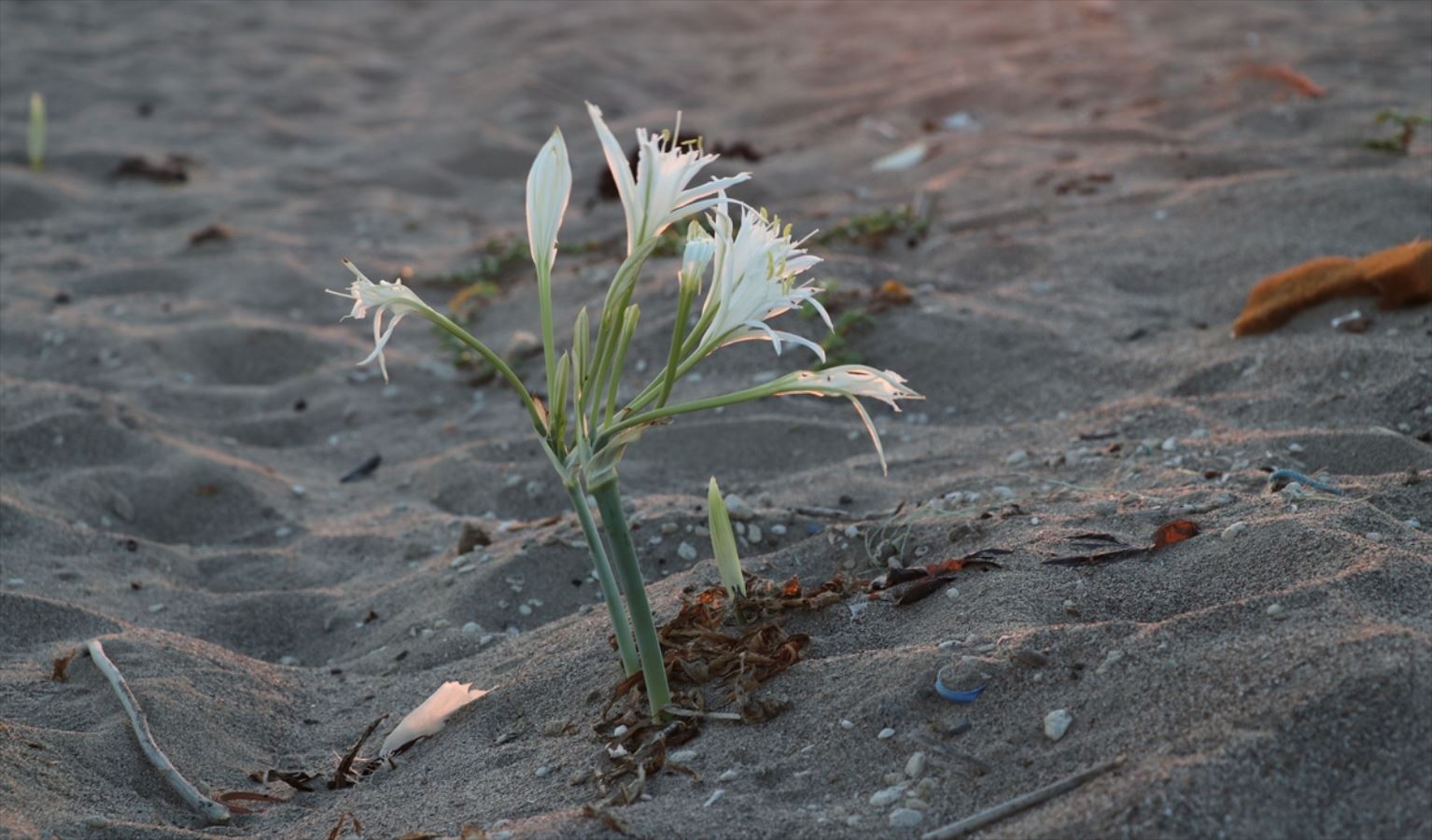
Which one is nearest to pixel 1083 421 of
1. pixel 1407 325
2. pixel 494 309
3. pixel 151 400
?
pixel 1407 325

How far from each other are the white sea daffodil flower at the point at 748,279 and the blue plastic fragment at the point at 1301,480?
1142 millimetres

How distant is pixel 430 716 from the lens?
2.20 m

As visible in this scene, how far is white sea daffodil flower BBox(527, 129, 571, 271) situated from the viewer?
1730 millimetres

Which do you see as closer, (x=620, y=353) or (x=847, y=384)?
(x=847, y=384)

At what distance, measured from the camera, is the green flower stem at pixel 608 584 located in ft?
5.90

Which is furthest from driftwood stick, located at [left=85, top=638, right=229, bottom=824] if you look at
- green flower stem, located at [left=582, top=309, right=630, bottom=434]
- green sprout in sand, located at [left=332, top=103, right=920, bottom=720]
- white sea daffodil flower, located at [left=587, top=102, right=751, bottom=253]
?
white sea daffodil flower, located at [left=587, top=102, right=751, bottom=253]

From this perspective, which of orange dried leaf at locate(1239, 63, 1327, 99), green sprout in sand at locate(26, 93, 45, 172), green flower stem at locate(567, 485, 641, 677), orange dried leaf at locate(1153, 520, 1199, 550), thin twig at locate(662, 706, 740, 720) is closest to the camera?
green flower stem at locate(567, 485, 641, 677)

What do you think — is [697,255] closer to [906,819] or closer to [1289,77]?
[906,819]

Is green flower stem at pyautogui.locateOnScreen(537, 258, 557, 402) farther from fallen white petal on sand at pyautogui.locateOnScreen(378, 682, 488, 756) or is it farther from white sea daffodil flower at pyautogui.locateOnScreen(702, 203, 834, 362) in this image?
fallen white petal on sand at pyautogui.locateOnScreen(378, 682, 488, 756)

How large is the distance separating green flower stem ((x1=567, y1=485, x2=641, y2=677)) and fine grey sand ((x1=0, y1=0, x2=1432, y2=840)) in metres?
0.15

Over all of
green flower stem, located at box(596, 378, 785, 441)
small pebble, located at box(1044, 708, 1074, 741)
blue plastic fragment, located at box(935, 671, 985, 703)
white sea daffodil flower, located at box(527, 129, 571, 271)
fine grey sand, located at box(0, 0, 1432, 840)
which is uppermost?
white sea daffodil flower, located at box(527, 129, 571, 271)

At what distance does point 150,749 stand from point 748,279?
4.06 ft

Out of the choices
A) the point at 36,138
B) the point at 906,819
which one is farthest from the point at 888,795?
the point at 36,138

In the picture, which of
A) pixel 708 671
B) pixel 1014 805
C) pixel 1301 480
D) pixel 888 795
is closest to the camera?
pixel 1014 805
